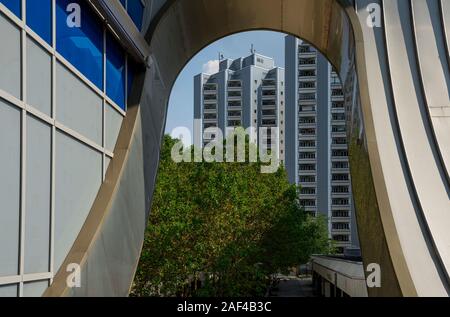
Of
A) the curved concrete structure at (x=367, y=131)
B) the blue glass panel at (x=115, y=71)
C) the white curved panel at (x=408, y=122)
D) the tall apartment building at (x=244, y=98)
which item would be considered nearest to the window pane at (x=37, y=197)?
the curved concrete structure at (x=367, y=131)

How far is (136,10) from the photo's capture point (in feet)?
44.9

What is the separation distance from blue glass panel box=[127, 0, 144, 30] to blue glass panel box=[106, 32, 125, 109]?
99 centimetres

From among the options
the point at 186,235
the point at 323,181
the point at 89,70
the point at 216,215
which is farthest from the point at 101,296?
the point at 323,181

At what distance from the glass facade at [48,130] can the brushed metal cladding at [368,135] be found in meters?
0.57

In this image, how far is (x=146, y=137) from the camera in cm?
1358

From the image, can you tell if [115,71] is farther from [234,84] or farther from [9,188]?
[234,84]

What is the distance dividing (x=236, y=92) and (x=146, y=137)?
96.2 m

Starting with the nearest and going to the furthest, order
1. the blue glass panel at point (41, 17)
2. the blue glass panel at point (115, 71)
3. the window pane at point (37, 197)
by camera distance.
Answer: the window pane at point (37, 197), the blue glass panel at point (41, 17), the blue glass panel at point (115, 71)

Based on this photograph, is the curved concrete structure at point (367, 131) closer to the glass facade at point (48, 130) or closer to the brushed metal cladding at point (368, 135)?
the brushed metal cladding at point (368, 135)

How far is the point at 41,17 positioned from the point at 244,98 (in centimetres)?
9954

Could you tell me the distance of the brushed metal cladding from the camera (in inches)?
400

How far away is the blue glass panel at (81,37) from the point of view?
9445 millimetres

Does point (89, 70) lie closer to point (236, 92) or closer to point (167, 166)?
point (167, 166)

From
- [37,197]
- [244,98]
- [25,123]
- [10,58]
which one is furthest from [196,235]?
[244,98]
